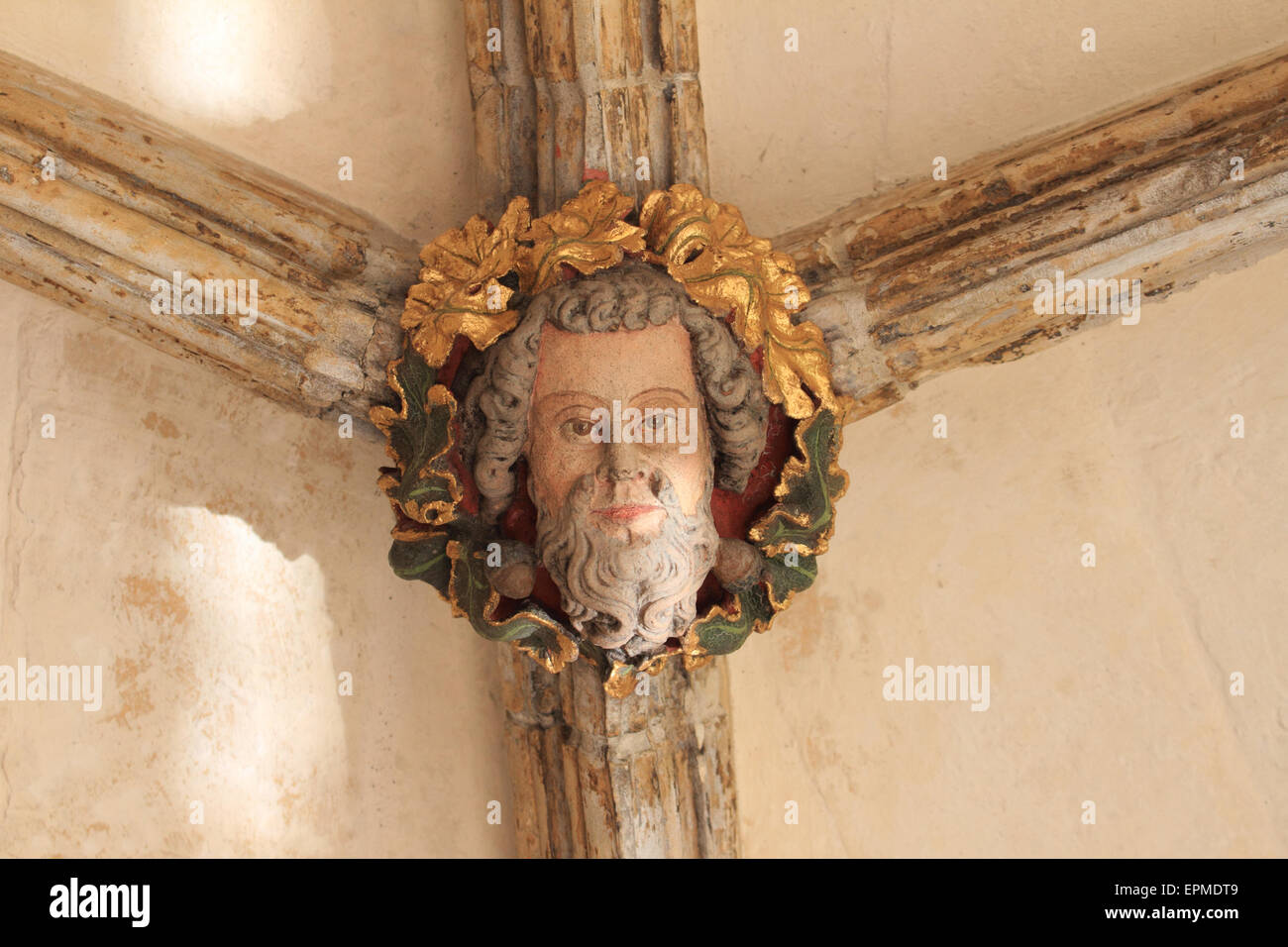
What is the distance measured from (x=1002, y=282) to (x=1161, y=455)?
75 centimetres

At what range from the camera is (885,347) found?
305 cm

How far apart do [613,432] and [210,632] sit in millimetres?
1323

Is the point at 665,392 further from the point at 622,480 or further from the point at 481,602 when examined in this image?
the point at 481,602

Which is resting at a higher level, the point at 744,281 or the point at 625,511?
the point at 744,281

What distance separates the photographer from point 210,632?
348 centimetres

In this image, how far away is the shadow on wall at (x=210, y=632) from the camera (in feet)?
11.0

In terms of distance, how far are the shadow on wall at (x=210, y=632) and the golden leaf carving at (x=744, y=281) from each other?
40.6 inches

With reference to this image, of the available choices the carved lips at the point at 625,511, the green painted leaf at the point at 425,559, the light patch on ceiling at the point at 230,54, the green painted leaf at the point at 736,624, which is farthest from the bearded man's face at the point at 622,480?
the light patch on ceiling at the point at 230,54

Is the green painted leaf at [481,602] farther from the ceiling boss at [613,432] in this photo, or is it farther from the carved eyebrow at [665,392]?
the carved eyebrow at [665,392]
